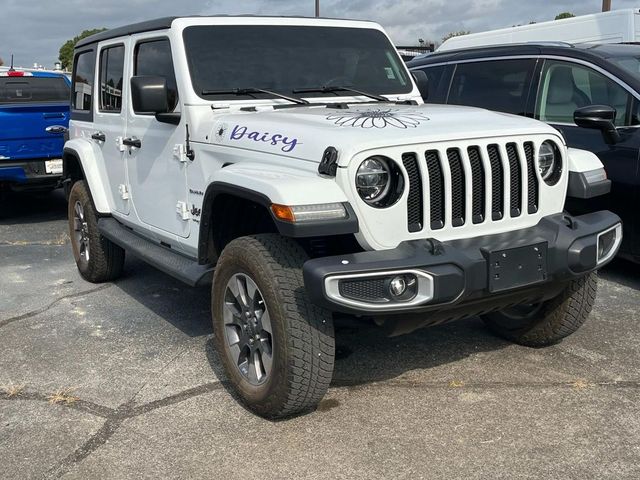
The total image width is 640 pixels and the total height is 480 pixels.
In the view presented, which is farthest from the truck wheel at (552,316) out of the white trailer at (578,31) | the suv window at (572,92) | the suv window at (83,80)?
the white trailer at (578,31)

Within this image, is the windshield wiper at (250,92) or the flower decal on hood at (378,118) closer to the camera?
the flower decal on hood at (378,118)

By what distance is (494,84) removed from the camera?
20.6 ft

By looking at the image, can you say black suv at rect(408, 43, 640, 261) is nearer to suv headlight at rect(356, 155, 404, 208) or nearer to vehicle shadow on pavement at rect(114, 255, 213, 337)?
suv headlight at rect(356, 155, 404, 208)

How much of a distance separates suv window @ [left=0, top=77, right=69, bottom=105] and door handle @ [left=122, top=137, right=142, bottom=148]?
433cm

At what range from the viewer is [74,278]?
244 inches

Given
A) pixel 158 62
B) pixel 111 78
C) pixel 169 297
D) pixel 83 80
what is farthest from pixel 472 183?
pixel 83 80

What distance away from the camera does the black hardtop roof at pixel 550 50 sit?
562 cm

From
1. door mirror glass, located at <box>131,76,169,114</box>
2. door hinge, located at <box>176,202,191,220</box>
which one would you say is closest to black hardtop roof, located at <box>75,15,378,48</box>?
door mirror glass, located at <box>131,76,169,114</box>

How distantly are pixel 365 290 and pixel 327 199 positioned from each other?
409 mm

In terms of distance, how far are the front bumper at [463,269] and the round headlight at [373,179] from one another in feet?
0.81

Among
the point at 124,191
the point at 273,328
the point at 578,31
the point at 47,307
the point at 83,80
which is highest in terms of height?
the point at 578,31

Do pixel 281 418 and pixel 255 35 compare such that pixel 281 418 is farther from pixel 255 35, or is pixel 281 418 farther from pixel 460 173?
pixel 255 35

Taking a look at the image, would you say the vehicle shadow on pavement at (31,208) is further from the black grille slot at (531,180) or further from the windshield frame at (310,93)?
the black grille slot at (531,180)

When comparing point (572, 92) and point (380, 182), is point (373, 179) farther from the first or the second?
point (572, 92)
